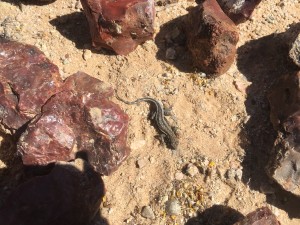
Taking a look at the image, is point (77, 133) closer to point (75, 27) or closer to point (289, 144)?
point (75, 27)

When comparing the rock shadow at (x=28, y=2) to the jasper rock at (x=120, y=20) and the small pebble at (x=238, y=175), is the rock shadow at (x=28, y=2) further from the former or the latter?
the small pebble at (x=238, y=175)

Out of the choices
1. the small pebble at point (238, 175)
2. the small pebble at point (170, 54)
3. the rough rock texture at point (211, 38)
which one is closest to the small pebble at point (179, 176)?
the small pebble at point (238, 175)

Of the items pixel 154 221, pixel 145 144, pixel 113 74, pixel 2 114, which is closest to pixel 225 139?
pixel 145 144

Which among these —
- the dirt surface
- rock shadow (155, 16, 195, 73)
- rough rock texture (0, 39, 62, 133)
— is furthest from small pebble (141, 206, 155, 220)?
rock shadow (155, 16, 195, 73)

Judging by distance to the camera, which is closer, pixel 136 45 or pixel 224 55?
pixel 224 55

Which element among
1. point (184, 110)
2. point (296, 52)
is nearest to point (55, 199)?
point (184, 110)

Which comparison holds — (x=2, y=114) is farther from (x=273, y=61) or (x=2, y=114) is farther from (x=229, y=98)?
(x=273, y=61)

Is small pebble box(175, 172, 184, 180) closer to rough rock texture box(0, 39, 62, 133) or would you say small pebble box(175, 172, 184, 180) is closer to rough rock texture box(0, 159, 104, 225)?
rough rock texture box(0, 159, 104, 225)

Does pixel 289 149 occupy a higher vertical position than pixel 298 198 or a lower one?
higher
